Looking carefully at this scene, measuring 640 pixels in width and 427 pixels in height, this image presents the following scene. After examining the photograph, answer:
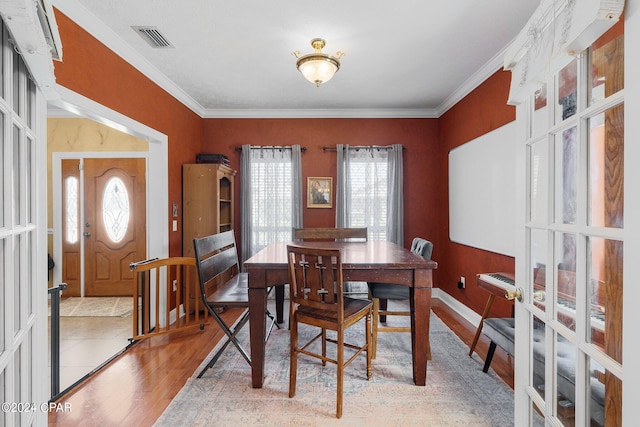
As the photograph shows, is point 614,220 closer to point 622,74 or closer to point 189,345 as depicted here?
point 622,74

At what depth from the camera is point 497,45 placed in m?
2.62

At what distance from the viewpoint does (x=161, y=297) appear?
328cm

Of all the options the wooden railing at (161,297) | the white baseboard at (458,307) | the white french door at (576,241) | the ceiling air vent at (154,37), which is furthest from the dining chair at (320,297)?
the ceiling air vent at (154,37)

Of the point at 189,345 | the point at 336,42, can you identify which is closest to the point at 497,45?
the point at 336,42

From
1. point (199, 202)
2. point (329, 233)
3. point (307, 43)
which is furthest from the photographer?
point (199, 202)

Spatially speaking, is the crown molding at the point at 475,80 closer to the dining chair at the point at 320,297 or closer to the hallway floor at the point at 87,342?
the dining chair at the point at 320,297

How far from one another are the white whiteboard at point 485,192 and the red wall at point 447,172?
0.09 metres

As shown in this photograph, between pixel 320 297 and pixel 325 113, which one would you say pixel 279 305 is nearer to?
pixel 320 297

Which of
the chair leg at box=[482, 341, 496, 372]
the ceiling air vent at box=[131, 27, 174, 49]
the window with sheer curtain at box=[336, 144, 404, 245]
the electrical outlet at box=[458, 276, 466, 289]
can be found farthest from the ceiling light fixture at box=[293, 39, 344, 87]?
the electrical outlet at box=[458, 276, 466, 289]

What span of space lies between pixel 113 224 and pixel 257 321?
3.31 metres

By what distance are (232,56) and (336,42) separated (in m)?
0.95

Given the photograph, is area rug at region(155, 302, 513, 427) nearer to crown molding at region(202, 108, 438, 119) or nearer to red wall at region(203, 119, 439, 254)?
red wall at region(203, 119, 439, 254)

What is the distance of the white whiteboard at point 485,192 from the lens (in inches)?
107

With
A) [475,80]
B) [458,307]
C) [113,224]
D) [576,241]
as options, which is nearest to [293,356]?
[576,241]
